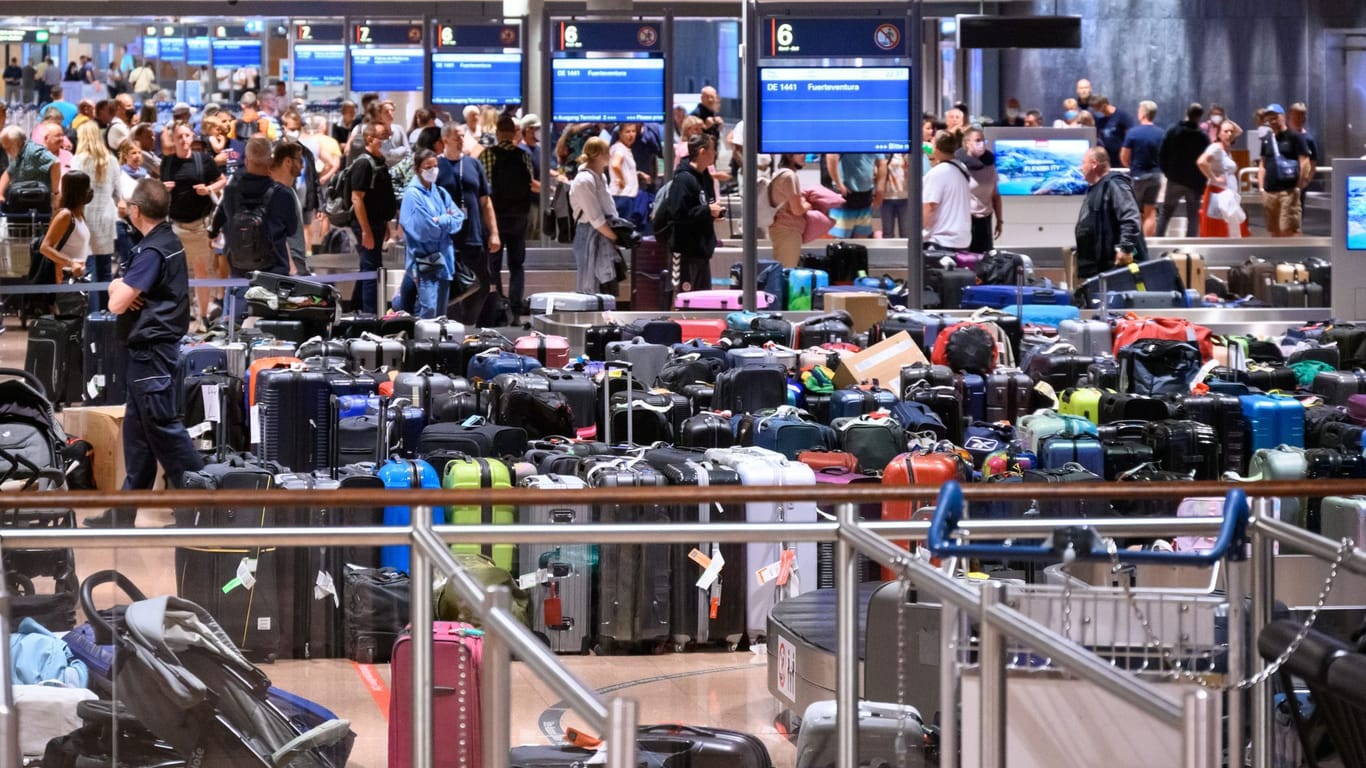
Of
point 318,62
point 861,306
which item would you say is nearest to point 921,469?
point 861,306

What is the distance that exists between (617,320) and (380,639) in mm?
8245

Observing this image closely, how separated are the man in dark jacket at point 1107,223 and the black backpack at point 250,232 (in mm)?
5930

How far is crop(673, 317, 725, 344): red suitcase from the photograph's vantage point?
40.7ft

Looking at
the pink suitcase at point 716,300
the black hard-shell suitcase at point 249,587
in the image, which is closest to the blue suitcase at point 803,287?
the pink suitcase at point 716,300

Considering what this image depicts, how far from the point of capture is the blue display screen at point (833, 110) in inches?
568

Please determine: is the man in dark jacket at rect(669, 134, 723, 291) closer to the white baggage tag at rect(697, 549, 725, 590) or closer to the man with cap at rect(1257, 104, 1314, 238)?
the man with cap at rect(1257, 104, 1314, 238)

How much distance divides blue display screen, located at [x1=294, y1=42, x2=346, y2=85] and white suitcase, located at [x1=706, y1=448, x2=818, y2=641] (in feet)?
68.6

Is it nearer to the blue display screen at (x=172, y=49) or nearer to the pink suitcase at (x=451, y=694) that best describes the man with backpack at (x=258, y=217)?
the pink suitcase at (x=451, y=694)

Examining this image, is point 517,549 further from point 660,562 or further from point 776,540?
point 776,540

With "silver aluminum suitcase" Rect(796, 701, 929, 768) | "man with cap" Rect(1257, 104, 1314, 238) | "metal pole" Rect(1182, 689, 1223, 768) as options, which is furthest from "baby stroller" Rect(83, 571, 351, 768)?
"man with cap" Rect(1257, 104, 1314, 238)

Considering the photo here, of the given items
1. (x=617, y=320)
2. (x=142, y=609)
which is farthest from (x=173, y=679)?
(x=617, y=320)

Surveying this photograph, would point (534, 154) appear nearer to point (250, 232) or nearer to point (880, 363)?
point (250, 232)

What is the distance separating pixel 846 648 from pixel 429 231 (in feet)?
34.8

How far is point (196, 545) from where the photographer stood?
397 cm
